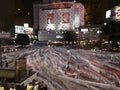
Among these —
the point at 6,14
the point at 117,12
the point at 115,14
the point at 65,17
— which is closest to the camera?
the point at 117,12

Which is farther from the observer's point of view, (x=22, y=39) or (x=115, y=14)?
(x=22, y=39)

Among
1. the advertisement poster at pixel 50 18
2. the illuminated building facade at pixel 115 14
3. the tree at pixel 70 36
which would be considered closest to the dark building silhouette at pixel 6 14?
the tree at pixel 70 36

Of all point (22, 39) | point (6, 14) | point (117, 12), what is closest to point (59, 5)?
point (6, 14)

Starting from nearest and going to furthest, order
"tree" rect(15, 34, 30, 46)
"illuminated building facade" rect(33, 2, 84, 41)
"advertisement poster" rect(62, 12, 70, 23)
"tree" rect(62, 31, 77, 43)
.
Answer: "tree" rect(15, 34, 30, 46)
"tree" rect(62, 31, 77, 43)
"illuminated building facade" rect(33, 2, 84, 41)
"advertisement poster" rect(62, 12, 70, 23)

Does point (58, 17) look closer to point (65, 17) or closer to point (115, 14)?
point (65, 17)

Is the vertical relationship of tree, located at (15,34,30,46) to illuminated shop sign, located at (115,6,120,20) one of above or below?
below

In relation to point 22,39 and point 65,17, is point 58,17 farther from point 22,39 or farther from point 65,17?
point 22,39

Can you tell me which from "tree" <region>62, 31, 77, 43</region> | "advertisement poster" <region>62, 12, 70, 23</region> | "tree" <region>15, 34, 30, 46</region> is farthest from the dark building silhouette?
"advertisement poster" <region>62, 12, 70, 23</region>

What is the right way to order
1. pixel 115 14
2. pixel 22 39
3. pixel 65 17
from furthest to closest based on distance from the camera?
pixel 65 17 < pixel 22 39 < pixel 115 14

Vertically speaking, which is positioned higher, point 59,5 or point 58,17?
point 59,5

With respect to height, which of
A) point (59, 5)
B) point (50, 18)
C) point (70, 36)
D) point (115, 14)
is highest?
point (59, 5)

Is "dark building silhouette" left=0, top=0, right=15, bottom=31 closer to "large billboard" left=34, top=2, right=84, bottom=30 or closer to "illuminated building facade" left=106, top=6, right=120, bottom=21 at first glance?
"illuminated building facade" left=106, top=6, right=120, bottom=21

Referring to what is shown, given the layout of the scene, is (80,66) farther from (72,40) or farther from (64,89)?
(72,40)

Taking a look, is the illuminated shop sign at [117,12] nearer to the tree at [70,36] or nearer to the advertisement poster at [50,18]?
the tree at [70,36]
